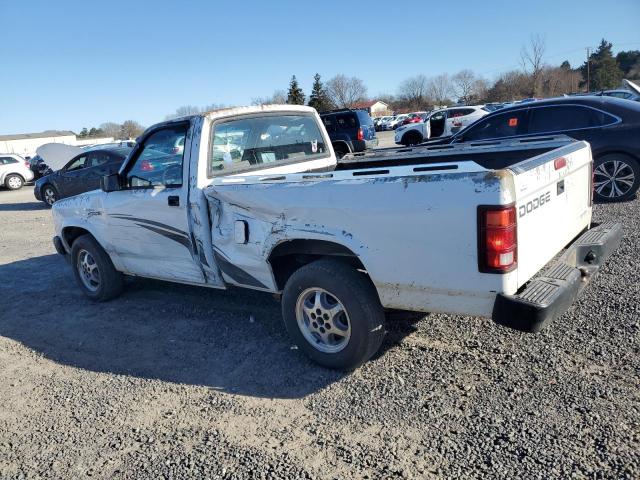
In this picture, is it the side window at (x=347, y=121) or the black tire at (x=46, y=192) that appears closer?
the black tire at (x=46, y=192)

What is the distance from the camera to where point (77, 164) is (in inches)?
560

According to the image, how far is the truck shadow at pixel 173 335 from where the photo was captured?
3.76m

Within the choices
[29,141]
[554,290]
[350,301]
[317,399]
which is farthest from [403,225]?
[29,141]

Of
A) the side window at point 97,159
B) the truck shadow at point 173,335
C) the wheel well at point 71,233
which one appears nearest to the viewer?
the truck shadow at point 173,335

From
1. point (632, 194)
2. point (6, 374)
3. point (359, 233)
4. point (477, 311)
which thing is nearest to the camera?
point (477, 311)

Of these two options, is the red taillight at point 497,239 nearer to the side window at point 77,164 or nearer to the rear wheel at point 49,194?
the side window at point 77,164

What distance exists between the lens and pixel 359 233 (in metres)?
3.24

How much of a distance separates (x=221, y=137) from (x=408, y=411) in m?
2.70

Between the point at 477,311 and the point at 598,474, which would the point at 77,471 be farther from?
the point at 598,474

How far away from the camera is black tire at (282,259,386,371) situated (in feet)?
11.1

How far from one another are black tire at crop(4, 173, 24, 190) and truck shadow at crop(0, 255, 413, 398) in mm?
19411

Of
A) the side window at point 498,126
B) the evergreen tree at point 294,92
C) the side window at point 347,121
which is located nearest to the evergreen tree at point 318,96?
the evergreen tree at point 294,92

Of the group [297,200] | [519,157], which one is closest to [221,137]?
[297,200]

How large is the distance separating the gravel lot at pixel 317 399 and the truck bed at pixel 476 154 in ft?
4.42
